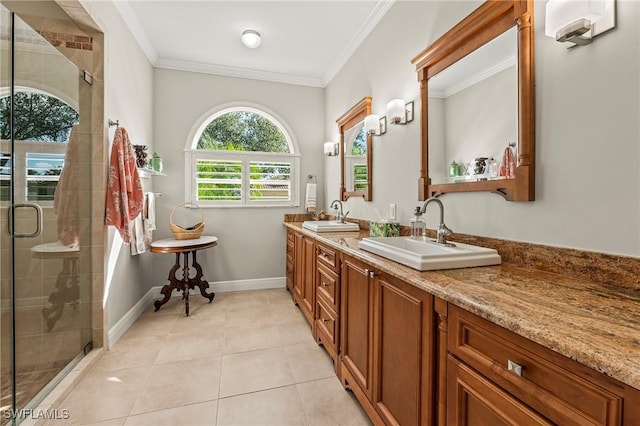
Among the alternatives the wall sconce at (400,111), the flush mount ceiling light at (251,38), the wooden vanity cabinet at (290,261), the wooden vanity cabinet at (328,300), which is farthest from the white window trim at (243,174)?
the wall sconce at (400,111)

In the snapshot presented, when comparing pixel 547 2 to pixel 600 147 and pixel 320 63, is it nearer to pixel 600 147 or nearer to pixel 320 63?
pixel 600 147

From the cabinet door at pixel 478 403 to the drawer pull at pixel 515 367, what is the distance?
0.07 metres

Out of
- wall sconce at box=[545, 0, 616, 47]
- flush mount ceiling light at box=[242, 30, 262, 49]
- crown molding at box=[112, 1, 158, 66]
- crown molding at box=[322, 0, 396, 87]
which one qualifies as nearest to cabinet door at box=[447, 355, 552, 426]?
wall sconce at box=[545, 0, 616, 47]

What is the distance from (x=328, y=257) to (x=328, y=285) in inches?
8.1

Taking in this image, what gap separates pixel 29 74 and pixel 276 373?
7.94 ft

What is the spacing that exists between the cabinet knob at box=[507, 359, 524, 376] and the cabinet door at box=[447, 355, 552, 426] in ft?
0.23

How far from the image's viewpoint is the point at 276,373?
201 cm

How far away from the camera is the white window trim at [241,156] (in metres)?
3.61

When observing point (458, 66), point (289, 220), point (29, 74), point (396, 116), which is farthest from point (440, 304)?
point (289, 220)

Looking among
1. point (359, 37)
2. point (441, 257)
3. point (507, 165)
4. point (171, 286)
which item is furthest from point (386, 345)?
point (359, 37)

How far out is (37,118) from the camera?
180cm

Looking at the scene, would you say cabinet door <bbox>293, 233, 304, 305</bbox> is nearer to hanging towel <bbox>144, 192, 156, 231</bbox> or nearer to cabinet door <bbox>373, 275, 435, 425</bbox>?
hanging towel <bbox>144, 192, 156, 231</bbox>

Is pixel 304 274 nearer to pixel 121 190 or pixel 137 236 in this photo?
pixel 137 236

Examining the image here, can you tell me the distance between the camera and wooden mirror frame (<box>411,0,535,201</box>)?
125cm
